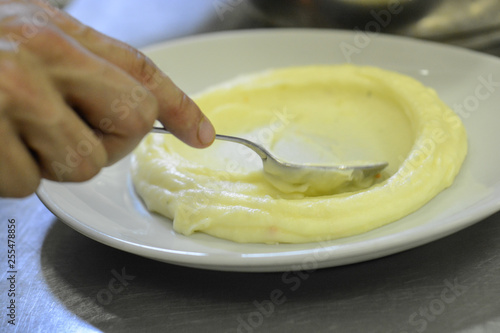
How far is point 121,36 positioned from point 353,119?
1068mm

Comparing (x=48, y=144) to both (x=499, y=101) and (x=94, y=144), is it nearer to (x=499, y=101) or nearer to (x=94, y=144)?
(x=94, y=144)

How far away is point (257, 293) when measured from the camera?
92 centimetres

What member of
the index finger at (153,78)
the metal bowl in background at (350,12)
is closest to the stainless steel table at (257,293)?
the index finger at (153,78)

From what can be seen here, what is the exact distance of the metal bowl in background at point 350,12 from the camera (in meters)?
1.58

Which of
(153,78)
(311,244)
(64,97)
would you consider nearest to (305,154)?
(311,244)

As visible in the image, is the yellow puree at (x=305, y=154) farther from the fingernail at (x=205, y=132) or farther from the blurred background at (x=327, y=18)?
the blurred background at (x=327, y=18)

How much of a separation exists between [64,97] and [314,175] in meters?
0.49

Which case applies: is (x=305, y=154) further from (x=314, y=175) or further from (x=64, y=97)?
(x=64, y=97)

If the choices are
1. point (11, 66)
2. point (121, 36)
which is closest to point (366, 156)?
point (11, 66)

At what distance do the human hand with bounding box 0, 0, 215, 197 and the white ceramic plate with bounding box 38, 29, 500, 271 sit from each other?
20 centimetres

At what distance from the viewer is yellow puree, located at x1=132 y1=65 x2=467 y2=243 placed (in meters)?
0.94

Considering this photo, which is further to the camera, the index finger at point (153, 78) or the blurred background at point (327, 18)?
the blurred background at point (327, 18)

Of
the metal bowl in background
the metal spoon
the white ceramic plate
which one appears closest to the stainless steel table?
the white ceramic plate

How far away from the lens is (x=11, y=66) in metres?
0.68
